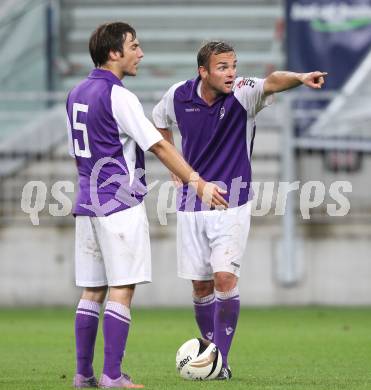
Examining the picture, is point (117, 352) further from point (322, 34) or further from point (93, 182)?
point (322, 34)

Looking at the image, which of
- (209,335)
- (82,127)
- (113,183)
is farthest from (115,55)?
(209,335)

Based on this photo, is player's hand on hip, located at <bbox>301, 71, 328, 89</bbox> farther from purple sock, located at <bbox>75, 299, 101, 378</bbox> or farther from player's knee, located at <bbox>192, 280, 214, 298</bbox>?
purple sock, located at <bbox>75, 299, 101, 378</bbox>

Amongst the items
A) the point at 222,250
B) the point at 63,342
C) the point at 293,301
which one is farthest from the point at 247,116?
the point at 293,301

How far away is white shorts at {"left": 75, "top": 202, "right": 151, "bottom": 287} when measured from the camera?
758 centimetres

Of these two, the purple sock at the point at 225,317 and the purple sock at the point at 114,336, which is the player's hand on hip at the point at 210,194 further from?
the purple sock at the point at 225,317

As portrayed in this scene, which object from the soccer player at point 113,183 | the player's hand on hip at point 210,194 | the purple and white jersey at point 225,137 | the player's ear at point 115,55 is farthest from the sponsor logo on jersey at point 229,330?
the player's ear at point 115,55

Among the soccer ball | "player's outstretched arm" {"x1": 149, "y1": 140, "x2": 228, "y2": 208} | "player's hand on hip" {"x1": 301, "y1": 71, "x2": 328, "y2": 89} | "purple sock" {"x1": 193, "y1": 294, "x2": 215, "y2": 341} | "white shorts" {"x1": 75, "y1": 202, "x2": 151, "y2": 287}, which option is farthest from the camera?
"purple sock" {"x1": 193, "y1": 294, "x2": 215, "y2": 341}

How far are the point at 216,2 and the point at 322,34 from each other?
8.03 ft

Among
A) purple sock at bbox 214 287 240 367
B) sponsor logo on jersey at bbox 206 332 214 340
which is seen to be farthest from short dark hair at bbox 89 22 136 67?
sponsor logo on jersey at bbox 206 332 214 340

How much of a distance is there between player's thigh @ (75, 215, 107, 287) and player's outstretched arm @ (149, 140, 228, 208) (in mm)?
613

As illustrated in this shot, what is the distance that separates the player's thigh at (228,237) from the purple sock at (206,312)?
0.38m

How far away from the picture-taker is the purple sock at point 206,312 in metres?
8.98

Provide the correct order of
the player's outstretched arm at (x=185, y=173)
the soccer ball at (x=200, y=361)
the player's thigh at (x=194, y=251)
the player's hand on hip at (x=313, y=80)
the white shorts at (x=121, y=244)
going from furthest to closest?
the player's thigh at (x=194, y=251) → the soccer ball at (x=200, y=361) → the player's hand on hip at (x=313, y=80) → the white shorts at (x=121, y=244) → the player's outstretched arm at (x=185, y=173)

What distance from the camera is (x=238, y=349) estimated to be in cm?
1122
